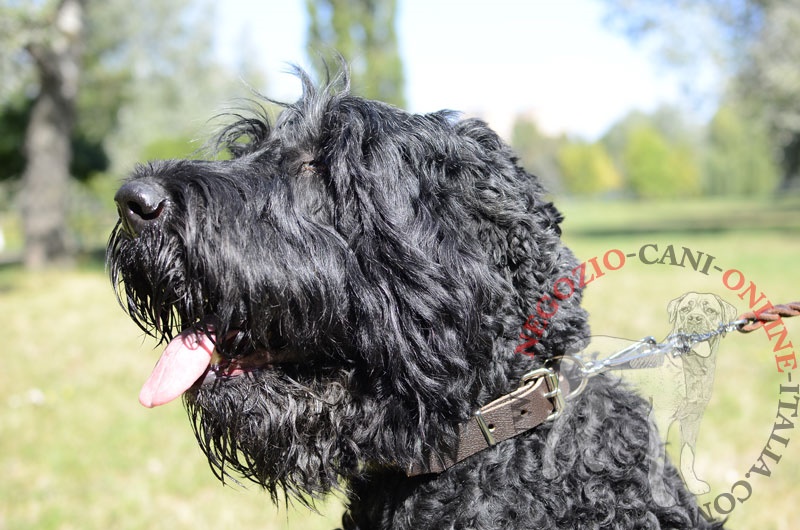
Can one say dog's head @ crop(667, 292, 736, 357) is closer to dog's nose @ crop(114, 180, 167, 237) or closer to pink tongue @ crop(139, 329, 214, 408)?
pink tongue @ crop(139, 329, 214, 408)

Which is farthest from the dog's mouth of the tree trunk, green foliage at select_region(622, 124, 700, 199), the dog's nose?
green foliage at select_region(622, 124, 700, 199)

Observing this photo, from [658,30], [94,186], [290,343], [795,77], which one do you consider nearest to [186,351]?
[290,343]

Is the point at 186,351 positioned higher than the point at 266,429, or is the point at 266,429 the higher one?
the point at 186,351

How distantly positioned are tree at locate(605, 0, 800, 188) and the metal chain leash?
62.0 ft

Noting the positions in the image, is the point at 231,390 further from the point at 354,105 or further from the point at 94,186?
the point at 94,186

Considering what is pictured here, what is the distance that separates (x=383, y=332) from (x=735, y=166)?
7254 centimetres

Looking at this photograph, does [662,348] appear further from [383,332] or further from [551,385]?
[383,332]

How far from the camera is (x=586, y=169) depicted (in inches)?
3132

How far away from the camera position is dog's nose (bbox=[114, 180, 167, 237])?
6.00 ft

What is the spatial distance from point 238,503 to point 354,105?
305cm

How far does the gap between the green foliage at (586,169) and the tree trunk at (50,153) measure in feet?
233

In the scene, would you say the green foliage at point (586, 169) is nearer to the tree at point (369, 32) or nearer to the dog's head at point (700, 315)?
the tree at point (369, 32)

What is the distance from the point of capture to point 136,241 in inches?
73.8

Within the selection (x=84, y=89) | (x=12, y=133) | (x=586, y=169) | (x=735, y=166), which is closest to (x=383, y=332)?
(x=12, y=133)
